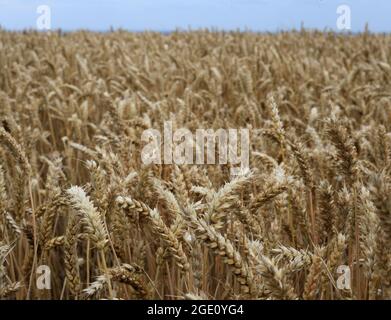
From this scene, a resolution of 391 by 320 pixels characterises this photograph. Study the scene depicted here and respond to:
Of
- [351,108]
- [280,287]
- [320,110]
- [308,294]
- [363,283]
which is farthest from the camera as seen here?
[320,110]

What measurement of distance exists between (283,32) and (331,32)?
2.02 meters

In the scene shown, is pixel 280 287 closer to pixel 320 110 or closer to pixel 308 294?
pixel 308 294

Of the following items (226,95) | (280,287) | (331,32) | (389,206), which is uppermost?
(331,32)

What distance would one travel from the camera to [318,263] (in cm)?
109

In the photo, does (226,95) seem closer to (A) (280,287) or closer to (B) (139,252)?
Result: (B) (139,252)

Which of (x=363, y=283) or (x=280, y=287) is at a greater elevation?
(x=280, y=287)

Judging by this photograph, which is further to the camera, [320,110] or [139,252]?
[320,110]

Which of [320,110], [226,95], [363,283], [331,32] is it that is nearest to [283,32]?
[331,32]

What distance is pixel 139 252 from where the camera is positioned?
1640mm

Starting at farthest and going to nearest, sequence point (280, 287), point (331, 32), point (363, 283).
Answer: point (331, 32)
point (363, 283)
point (280, 287)

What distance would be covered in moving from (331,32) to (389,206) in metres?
11.2

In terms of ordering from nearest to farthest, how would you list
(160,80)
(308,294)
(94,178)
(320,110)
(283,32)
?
(308,294), (94,178), (320,110), (160,80), (283,32)

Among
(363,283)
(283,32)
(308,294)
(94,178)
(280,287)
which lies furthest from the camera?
(283,32)
